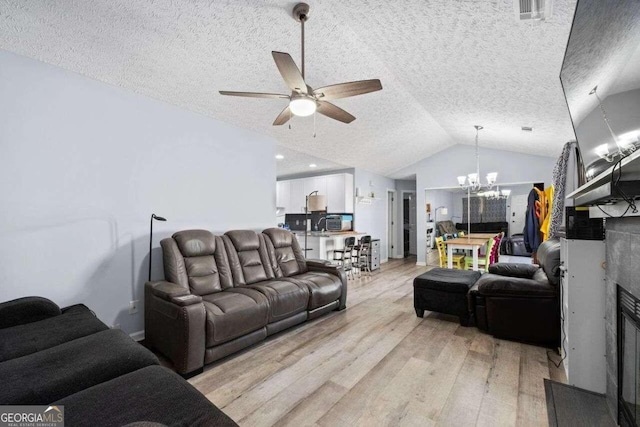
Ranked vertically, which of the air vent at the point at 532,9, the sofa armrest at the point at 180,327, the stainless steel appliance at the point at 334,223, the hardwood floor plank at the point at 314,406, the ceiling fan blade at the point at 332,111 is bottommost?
the hardwood floor plank at the point at 314,406

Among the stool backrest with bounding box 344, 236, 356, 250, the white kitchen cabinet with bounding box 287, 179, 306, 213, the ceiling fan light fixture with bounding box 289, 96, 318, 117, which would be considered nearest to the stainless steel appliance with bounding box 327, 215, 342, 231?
the stool backrest with bounding box 344, 236, 356, 250

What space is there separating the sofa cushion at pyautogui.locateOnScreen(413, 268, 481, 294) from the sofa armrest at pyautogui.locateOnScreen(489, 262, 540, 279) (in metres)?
0.25

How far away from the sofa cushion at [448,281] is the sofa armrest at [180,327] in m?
2.49

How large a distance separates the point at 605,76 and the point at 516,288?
80.8 inches

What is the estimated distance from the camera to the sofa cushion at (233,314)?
2.27m

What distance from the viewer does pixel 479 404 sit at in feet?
6.00

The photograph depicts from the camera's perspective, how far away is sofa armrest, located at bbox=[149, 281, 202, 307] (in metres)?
2.19

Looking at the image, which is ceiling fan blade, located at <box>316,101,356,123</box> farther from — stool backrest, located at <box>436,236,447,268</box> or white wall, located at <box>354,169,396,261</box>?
white wall, located at <box>354,169,396,261</box>

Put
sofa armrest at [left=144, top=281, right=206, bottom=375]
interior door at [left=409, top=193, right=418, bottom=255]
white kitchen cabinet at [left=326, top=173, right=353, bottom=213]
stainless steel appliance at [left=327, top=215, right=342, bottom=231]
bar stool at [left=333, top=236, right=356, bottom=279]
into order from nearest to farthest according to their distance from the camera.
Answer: sofa armrest at [left=144, top=281, right=206, bottom=375], bar stool at [left=333, top=236, right=356, bottom=279], stainless steel appliance at [left=327, top=215, right=342, bottom=231], white kitchen cabinet at [left=326, top=173, right=353, bottom=213], interior door at [left=409, top=193, right=418, bottom=255]

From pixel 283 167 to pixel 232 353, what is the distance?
4767mm

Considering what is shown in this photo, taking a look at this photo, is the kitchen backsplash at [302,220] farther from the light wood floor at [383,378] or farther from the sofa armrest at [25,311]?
the sofa armrest at [25,311]

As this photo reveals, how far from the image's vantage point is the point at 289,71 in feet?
5.94

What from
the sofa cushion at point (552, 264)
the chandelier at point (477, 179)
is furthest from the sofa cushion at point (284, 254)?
the chandelier at point (477, 179)

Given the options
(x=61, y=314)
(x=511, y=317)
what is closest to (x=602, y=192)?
(x=511, y=317)
